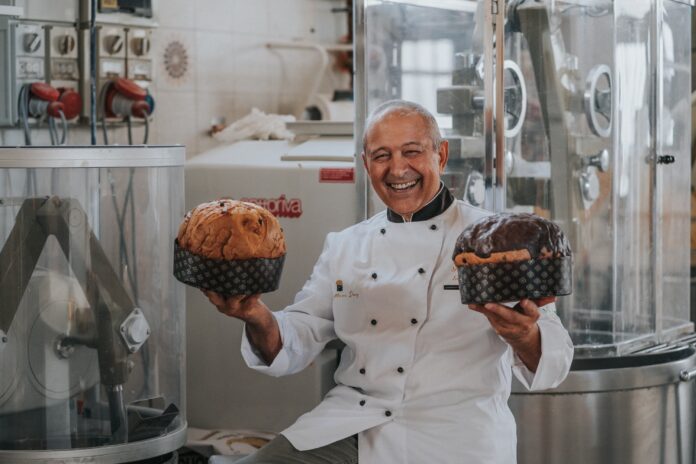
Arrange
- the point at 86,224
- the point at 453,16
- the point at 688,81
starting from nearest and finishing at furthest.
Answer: the point at 86,224, the point at 453,16, the point at 688,81

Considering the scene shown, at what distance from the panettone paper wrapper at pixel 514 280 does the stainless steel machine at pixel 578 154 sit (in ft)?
2.93

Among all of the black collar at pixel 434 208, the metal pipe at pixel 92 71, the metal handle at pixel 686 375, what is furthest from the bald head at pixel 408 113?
the metal pipe at pixel 92 71

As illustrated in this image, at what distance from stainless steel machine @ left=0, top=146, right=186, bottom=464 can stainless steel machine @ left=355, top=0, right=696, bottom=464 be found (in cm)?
75

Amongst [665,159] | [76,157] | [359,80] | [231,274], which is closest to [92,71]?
[359,80]

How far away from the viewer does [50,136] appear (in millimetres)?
3752

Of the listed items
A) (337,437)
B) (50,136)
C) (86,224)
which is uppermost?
(50,136)

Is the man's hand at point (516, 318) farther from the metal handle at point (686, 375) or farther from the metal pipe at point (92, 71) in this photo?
the metal pipe at point (92, 71)

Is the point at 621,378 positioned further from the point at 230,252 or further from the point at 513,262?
the point at 230,252

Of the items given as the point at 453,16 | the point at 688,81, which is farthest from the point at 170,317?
the point at 688,81

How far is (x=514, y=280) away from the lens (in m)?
1.95

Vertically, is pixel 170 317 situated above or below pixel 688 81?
below

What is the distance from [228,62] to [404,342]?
246 centimetres

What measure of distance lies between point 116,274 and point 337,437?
655mm

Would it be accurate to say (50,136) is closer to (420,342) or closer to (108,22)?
(108,22)
